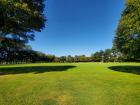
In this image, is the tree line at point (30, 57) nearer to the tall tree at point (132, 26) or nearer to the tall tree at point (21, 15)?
the tall tree at point (132, 26)

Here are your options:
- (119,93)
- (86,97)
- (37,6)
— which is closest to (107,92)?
(119,93)

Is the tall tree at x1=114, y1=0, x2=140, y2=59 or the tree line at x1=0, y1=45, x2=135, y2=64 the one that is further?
the tree line at x1=0, y1=45, x2=135, y2=64

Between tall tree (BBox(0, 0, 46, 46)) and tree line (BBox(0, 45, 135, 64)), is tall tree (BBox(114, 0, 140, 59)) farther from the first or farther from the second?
tree line (BBox(0, 45, 135, 64))

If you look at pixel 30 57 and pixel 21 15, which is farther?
pixel 30 57

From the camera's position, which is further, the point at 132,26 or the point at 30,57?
the point at 30,57

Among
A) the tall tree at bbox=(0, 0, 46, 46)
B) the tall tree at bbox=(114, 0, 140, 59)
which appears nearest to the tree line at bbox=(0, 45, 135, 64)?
the tall tree at bbox=(114, 0, 140, 59)

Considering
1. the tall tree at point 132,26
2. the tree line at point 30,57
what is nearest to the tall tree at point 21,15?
the tall tree at point 132,26

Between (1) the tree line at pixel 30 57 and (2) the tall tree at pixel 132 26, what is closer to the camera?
(2) the tall tree at pixel 132 26

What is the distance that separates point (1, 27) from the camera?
76.4 ft

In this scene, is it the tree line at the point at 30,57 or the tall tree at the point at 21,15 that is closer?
the tall tree at the point at 21,15

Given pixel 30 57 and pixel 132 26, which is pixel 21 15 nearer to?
pixel 132 26

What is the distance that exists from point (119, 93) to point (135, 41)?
15.3 meters

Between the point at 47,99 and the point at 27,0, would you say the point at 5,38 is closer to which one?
the point at 27,0

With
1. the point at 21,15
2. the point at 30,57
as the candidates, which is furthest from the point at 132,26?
the point at 30,57
